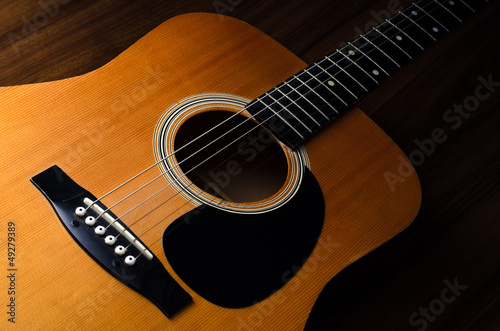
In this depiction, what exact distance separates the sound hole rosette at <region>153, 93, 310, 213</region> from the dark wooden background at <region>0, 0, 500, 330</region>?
0.63 feet

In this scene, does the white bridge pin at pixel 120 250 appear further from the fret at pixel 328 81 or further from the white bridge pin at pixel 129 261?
the fret at pixel 328 81

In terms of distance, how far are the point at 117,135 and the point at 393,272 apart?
0.68 metres

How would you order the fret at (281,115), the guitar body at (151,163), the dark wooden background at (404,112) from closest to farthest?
the guitar body at (151,163) → the fret at (281,115) → the dark wooden background at (404,112)

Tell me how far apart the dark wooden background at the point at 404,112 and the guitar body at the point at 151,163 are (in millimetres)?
97

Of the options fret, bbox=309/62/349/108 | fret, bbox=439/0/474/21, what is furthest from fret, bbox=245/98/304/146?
fret, bbox=439/0/474/21

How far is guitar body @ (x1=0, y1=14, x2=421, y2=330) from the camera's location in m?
0.70

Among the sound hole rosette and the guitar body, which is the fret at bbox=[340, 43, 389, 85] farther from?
the sound hole rosette

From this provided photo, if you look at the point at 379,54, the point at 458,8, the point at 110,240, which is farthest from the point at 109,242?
the point at 458,8

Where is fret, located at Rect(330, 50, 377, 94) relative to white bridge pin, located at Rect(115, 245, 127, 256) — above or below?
above

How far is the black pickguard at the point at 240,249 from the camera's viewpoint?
0.75 metres

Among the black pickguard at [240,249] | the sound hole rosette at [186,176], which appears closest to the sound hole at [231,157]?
the sound hole rosette at [186,176]

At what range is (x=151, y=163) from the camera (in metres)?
0.83

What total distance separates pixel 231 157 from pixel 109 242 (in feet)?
1.05

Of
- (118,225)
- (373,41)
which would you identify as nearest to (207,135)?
(118,225)
